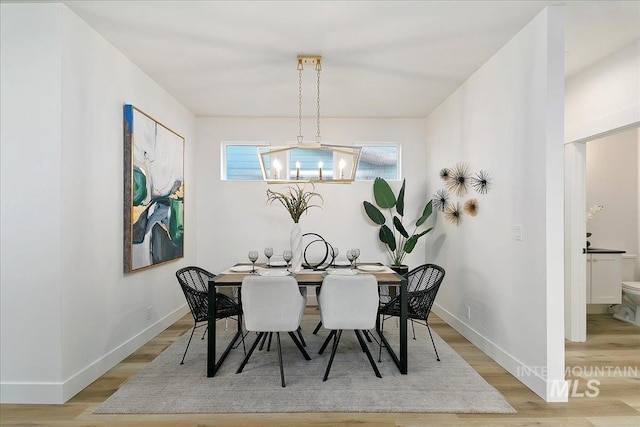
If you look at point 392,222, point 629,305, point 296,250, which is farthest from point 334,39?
point 629,305

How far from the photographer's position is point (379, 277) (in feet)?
10.1

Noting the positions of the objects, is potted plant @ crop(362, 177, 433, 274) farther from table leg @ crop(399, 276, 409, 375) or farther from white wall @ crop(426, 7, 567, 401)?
table leg @ crop(399, 276, 409, 375)

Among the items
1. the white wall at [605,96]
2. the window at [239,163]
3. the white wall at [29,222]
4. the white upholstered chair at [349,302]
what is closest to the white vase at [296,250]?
the white upholstered chair at [349,302]

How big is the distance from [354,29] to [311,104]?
6.26 ft

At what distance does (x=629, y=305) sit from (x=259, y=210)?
486 centimetres

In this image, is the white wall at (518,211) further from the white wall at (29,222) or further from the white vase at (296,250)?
the white wall at (29,222)

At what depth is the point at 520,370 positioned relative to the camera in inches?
111

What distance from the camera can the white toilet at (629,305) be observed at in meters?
4.18

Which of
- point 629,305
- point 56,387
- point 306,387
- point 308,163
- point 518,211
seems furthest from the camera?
point 308,163

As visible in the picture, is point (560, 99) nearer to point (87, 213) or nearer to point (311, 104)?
point (311, 104)

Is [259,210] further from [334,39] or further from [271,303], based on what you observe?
[334,39]

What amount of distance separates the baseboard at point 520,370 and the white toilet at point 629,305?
2061mm

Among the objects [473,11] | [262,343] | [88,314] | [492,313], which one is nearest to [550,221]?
[492,313]

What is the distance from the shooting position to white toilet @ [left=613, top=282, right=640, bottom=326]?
13.7 ft
